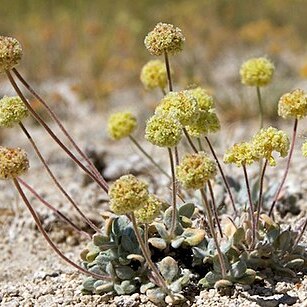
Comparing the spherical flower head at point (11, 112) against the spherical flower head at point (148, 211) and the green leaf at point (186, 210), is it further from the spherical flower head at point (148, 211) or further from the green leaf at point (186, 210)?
the green leaf at point (186, 210)

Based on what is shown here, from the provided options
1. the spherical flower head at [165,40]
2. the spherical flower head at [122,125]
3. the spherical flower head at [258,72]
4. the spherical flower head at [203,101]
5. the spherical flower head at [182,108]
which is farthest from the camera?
the spherical flower head at [122,125]

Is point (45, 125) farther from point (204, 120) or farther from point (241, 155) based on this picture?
point (241, 155)

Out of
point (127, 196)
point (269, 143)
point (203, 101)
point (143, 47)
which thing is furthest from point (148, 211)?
point (143, 47)

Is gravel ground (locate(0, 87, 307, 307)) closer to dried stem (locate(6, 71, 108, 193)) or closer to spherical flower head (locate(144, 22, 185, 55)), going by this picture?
dried stem (locate(6, 71, 108, 193))

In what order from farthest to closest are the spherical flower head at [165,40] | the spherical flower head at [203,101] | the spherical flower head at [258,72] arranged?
the spherical flower head at [258,72] < the spherical flower head at [203,101] < the spherical flower head at [165,40]

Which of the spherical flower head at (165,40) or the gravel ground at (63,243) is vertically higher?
the spherical flower head at (165,40)

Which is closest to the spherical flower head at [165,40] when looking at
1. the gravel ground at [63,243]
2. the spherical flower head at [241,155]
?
the spherical flower head at [241,155]

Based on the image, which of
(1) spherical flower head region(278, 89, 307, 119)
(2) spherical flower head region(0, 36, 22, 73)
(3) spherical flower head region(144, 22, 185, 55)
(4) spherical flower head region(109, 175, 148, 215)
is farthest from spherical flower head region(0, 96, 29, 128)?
(1) spherical flower head region(278, 89, 307, 119)
